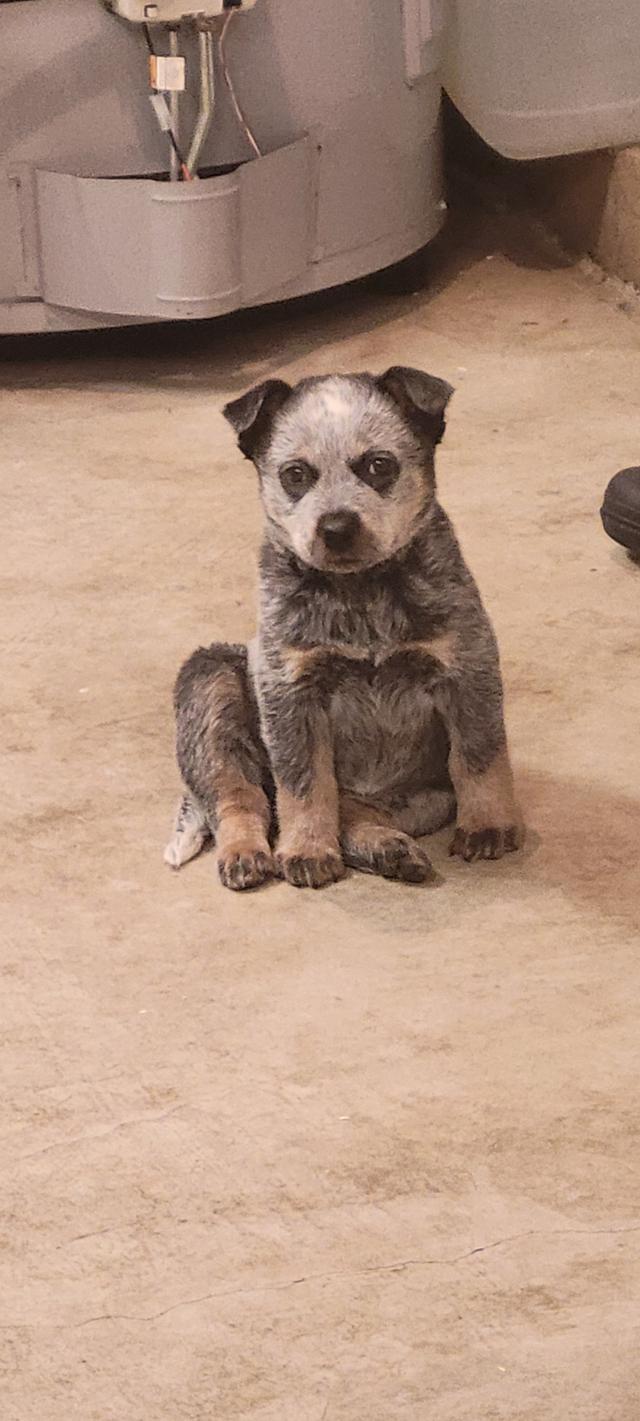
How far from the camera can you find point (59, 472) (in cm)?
458

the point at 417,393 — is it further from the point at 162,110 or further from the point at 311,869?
the point at 162,110

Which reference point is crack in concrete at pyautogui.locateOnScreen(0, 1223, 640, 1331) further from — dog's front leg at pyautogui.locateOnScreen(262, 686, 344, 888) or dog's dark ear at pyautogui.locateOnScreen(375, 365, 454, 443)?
dog's dark ear at pyautogui.locateOnScreen(375, 365, 454, 443)

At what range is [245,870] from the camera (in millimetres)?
2928

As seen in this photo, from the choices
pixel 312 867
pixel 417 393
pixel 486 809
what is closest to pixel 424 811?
pixel 486 809

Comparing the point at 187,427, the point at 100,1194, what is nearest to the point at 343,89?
the point at 187,427

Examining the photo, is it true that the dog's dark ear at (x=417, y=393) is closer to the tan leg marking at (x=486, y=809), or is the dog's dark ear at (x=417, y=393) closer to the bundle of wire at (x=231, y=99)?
the tan leg marking at (x=486, y=809)

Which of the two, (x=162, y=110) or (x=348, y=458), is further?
(x=162, y=110)

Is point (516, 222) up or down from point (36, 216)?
down

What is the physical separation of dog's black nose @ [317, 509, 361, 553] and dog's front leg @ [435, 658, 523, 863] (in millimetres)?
265

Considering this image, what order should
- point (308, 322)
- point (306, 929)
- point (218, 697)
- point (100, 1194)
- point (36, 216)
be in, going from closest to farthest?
point (100, 1194) → point (306, 929) → point (218, 697) → point (36, 216) → point (308, 322)

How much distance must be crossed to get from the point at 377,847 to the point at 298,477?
556mm

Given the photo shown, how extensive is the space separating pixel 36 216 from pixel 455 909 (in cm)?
275

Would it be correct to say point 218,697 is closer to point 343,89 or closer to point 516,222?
point 343,89

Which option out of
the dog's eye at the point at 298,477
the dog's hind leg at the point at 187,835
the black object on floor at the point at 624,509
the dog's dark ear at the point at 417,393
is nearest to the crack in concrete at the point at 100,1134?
the dog's hind leg at the point at 187,835
